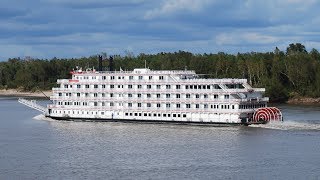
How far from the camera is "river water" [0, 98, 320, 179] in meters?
45.4

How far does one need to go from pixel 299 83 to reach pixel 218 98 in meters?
60.4

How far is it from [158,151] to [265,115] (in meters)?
20.1

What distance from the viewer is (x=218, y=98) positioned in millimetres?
71188

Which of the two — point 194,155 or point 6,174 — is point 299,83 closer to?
point 194,155

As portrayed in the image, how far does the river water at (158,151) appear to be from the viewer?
4544 centimetres

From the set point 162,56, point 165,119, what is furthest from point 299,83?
point 165,119

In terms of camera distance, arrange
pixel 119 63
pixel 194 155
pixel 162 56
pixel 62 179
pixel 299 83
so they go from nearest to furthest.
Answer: pixel 62 179
pixel 194 155
pixel 299 83
pixel 162 56
pixel 119 63

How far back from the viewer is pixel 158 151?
54.3 m

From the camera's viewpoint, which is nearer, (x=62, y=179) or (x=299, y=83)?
(x=62, y=179)

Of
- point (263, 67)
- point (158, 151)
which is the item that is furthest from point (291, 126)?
point (263, 67)

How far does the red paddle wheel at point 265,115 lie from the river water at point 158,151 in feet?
4.47

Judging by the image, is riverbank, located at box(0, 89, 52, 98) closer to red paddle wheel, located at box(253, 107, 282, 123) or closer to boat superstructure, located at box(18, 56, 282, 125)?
boat superstructure, located at box(18, 56, 282, 125)

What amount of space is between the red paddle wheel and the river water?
1363 mm

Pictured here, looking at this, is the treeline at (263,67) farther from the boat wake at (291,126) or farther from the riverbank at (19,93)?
the boat wake at (291,126)
